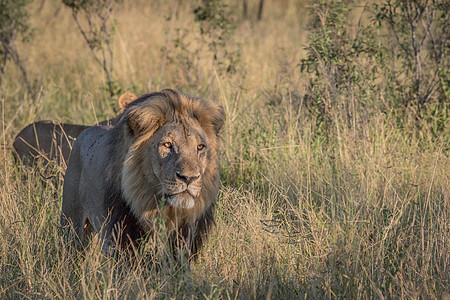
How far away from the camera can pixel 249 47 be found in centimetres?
1044

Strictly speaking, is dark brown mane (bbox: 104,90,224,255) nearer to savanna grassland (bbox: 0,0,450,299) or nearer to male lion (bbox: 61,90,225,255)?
male lion (bbox: 61,90,225,255)

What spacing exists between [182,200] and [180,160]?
0.22 meters

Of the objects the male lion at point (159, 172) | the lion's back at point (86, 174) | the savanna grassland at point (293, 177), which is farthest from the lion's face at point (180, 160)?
the lion's back at point (86, 174)

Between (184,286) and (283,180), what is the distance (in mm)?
2107

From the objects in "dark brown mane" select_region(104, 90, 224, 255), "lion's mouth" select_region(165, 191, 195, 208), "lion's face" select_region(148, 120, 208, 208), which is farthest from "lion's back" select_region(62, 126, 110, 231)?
"lion's mouth" select_region(165, 191, 195, 208)

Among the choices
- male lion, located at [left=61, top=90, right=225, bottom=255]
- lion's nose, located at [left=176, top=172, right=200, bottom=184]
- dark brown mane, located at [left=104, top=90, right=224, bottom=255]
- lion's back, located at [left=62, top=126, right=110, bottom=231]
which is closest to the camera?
lion's nose, located at [left=176, top=172, right=200, bottom=184]

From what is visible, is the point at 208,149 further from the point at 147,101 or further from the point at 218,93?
the point at 218,93

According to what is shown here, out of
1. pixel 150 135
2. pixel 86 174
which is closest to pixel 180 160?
pixel 150 135

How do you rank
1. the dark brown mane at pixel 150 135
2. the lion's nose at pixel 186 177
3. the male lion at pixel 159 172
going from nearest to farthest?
the lion's nose at pixel 186 177 → the male lion at pixel 159 172 → the dark brown mane at pixel 150 135

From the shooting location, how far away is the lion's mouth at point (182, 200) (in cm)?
332

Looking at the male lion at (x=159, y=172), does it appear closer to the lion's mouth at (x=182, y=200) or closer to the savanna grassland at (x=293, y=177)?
the lion's mouth at (x=182, y=200)

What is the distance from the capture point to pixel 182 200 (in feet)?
10.9

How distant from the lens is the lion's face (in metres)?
3.31

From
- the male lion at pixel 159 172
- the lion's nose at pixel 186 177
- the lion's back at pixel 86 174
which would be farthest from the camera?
the lion's back at pixel 86 174
